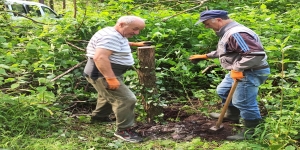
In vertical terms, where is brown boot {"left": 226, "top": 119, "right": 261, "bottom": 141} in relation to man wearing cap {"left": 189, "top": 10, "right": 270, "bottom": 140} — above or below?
below

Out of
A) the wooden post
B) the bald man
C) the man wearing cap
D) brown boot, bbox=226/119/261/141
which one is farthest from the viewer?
the wooden post

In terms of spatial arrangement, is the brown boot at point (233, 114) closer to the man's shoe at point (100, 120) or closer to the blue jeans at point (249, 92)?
the blue jeans at point (249, 92)

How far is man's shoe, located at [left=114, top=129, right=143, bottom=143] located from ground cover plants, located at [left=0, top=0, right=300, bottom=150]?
6cm

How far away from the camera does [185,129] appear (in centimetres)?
367

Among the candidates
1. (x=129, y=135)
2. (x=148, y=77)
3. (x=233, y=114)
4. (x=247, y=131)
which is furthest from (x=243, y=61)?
(x=129, y=135)

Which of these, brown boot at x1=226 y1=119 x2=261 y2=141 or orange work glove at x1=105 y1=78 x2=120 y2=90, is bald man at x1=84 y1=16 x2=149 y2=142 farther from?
brown boot at x1=226 y1=119 x2=261 y2=141

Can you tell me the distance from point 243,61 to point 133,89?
1.52m

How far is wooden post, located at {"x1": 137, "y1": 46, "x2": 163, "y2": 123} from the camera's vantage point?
3.84 metres

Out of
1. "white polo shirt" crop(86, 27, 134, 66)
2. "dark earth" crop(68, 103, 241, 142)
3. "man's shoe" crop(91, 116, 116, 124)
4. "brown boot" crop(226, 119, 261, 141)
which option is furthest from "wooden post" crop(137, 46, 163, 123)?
"brown boot" crop(226, 119, 261, 141)

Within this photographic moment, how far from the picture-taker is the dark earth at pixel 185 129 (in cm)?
352


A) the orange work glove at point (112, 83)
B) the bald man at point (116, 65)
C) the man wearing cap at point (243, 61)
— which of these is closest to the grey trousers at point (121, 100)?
the bald man at point (116, 65)

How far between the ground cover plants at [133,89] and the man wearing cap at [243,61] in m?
0.17

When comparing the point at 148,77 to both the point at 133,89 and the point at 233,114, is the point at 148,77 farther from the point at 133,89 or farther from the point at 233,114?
the point at 233,114

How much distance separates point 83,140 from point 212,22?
195cm
